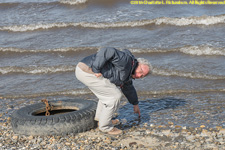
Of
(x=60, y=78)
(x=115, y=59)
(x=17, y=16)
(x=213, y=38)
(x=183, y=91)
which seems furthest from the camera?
(x=17, y=16)

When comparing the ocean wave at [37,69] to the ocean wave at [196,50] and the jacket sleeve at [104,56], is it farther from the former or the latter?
the jacket sleeve at [104,56]

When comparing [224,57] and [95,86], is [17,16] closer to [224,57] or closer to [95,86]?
[224,57]

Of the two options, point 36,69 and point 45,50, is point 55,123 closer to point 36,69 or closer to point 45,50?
point 36,69

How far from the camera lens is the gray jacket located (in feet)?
16.3

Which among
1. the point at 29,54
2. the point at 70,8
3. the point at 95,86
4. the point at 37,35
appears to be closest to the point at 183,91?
the point at 95,86

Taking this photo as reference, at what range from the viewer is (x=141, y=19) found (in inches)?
560

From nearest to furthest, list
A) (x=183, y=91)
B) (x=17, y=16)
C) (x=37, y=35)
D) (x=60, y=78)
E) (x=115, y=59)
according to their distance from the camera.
A: (x=115, y=59) → (x=183, y=91) → (x=60, y=78) → (x=37, y=35) → (x=17, y=16)

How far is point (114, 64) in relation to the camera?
5160 millimetres

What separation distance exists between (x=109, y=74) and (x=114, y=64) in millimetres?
230

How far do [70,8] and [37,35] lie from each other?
3.48m

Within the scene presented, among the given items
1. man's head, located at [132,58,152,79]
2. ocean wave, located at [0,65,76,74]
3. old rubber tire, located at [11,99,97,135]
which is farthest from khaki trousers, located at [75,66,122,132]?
ocean wave, located at [0,65,76,74]

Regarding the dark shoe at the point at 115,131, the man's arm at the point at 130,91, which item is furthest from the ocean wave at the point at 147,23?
the dark shoe at the point at 115,131

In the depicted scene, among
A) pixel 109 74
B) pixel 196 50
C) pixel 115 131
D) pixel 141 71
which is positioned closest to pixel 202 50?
pixel 196 50

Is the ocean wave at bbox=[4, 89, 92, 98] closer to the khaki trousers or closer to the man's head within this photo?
the khaki trousers
